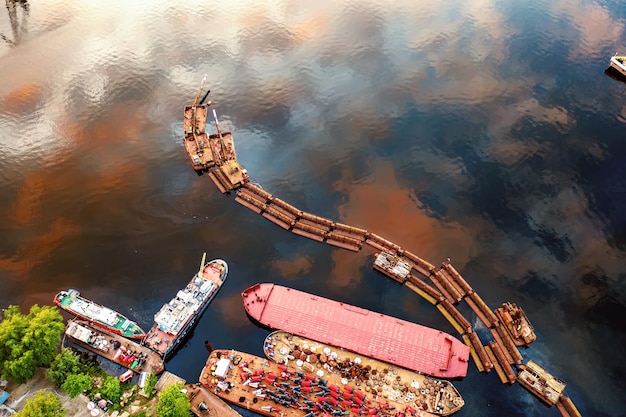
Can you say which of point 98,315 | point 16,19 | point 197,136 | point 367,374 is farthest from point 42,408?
point 16,19

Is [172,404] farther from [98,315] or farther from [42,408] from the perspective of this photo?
[98,315]

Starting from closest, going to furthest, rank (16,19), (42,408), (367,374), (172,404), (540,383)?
(42,408) → (172,404) → (540,383) → (367,374) → (16,19)

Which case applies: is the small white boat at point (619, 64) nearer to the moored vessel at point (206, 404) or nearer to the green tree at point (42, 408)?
the moored vessel at point (206, 404)

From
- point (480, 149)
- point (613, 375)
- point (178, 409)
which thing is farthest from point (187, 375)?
point (480, 149)

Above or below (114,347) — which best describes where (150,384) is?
above

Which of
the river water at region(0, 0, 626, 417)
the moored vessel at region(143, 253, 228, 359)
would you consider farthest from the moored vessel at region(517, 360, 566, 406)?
the moored vessel at region(143, 253, 228, 359)

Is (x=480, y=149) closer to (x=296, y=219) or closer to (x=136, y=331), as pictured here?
(x=296, y=219)

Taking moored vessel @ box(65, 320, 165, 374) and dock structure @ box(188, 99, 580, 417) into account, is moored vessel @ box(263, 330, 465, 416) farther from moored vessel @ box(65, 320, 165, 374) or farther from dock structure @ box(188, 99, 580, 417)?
Answer: moored vessel @ box(65, 320, 165, 374)
